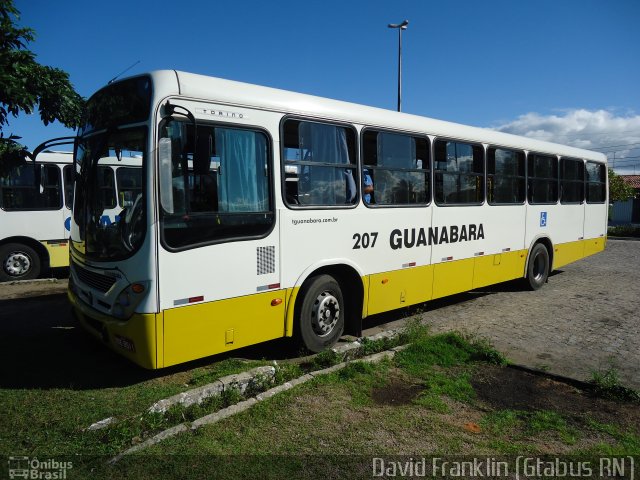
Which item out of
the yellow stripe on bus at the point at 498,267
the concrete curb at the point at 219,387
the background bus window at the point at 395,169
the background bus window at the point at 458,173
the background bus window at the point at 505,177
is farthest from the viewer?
the background bus window at the point at 505,177

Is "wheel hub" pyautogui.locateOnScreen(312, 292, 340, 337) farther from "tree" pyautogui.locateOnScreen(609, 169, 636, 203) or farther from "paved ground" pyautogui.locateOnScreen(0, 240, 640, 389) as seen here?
"tree" pyautogui.locateOnScreen(609, 169, 636, 203)

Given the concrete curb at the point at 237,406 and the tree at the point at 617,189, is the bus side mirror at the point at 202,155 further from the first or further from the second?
the tree at the point at 617,189

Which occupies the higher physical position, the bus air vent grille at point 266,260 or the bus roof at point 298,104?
the bus roof at point 298,104

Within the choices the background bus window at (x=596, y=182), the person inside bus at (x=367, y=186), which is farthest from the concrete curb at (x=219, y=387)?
the background bus window at (x=596, y=182)

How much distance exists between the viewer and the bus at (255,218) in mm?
4355

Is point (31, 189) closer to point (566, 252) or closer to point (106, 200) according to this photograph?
point (106, 200)

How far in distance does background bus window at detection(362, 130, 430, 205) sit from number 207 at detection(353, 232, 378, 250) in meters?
0.44

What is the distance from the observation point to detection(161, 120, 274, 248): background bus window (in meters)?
4.36

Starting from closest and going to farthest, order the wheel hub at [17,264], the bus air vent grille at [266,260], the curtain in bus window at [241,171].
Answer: the curtain in bus window at [241,171] < the bus air vent grille at [266,260] < the wheel hub at [17,264]

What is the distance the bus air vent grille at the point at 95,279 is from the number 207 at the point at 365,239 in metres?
2.97

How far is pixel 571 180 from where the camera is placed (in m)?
11.0

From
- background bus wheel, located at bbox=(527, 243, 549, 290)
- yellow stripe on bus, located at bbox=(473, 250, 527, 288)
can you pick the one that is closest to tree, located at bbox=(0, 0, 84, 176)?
yellow stripe on bus, located at bbox=(473, 250, 527, 288)

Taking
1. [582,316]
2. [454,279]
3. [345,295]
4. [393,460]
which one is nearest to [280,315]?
[345,295]

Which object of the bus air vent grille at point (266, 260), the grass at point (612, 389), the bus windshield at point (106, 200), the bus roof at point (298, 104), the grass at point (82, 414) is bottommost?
the grass at point (612, 389)
